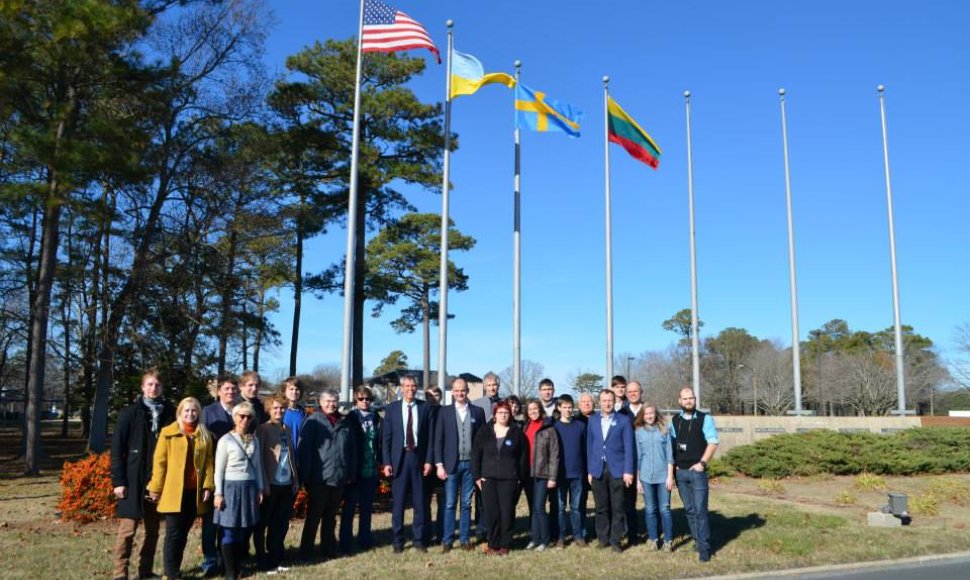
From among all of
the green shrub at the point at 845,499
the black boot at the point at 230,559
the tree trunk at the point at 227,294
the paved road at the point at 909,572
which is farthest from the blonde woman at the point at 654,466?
the tree trunk at the point at 227,294

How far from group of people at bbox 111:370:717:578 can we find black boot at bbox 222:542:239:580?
1cm

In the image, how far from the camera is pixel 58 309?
77.2 feet

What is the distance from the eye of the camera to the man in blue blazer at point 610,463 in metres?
8.49

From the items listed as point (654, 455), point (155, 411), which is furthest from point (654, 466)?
point (155, 411)

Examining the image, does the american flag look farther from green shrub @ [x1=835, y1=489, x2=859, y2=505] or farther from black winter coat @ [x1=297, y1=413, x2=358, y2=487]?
green shrub @ [x1=835, y1=489, x2=859, y2=505]

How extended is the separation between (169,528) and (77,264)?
18128mm

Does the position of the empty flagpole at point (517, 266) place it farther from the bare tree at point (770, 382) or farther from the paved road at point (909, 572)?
the bare tree at point (770, 382)

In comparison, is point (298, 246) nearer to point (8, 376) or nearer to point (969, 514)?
point (8, 376)

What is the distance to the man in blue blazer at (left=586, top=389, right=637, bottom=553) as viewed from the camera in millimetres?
8492

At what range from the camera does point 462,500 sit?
8719 mm

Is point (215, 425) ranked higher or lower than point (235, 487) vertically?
higher

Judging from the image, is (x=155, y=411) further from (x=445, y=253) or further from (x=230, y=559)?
(x=445, y=253)

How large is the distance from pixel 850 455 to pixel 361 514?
42.4 ft

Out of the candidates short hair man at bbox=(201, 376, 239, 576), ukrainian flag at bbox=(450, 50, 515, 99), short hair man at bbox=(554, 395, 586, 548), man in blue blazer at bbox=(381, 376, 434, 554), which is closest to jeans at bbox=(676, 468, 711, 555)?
short hair man at bbox=(554, 395, 586, 548)
